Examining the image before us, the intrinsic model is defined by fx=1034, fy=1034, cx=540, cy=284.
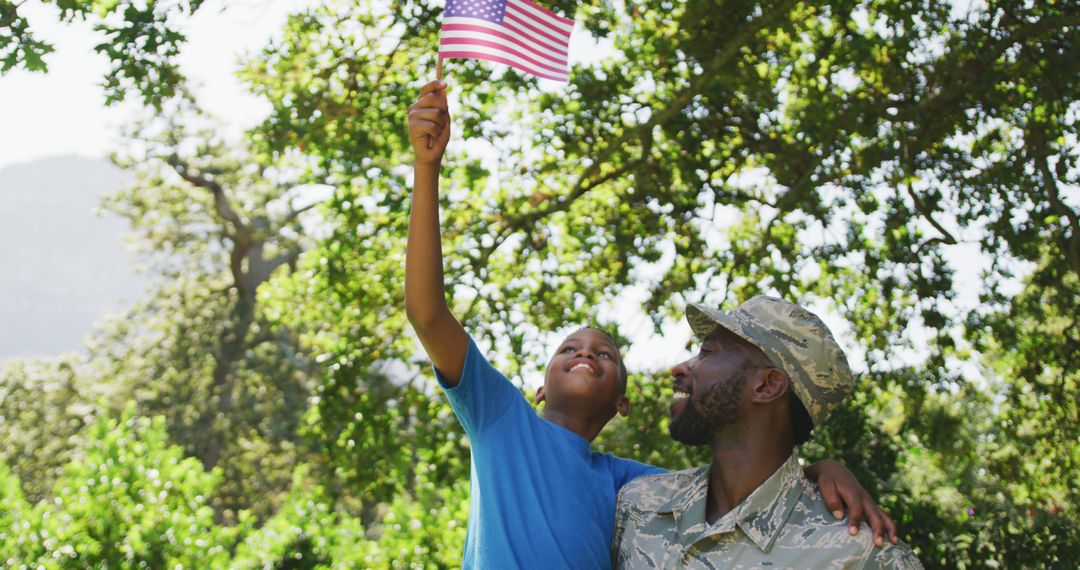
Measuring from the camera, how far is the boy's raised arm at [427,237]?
3.14m

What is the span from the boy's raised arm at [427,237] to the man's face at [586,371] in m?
0.72

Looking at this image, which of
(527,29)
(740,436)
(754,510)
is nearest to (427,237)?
(740,436)

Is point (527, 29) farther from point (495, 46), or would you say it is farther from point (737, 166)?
point (737, 166)

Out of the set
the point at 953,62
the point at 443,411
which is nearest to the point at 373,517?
the point at 443,411

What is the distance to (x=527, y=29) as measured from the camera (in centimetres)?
477

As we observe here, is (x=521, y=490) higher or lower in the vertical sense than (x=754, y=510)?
higher

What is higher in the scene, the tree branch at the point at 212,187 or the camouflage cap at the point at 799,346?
the tree branch at the point at 212,187

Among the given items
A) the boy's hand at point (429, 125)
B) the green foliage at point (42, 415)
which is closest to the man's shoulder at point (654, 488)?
the boy's hand at point (429, 125)

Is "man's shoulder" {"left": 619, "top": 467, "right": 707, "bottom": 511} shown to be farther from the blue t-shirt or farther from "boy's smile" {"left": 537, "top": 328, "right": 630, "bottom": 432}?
"boy's smile" {"left": 537, "top": 328, "right": 630, "bottom": 432}

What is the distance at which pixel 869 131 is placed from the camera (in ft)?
29.0

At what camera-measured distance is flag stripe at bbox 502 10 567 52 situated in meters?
4.65

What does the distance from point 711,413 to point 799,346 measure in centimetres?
35

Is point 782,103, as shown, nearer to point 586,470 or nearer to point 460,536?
point 460,536

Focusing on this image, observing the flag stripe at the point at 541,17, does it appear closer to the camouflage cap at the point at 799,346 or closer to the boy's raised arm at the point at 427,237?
the boy's raised arm at the point at 427,237
